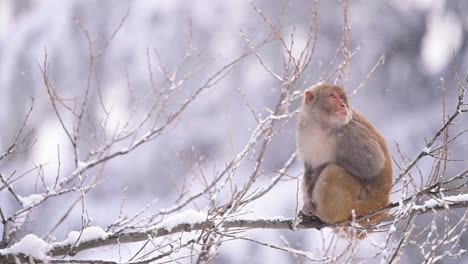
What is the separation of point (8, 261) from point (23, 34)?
1425cm

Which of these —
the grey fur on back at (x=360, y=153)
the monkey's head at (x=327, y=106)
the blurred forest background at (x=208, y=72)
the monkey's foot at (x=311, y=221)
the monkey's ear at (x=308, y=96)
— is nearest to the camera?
the monkey's foot at (x=311, y=221)

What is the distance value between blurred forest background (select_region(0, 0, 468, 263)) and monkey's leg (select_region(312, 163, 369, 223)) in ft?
27.6

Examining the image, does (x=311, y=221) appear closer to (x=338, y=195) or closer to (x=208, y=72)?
(x=338, y=195)

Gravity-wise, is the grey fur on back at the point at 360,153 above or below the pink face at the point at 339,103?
below

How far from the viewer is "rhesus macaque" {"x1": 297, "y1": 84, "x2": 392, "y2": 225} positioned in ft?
11.1

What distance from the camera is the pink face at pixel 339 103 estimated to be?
3533 millimetres

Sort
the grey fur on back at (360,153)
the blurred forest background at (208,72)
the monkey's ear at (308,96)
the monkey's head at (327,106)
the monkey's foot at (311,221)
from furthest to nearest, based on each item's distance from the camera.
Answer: the blurred forest background at (208,72) → the monkey's ear at (308,96) → the monkey's head at (327,106) → the grey fur on back at (360,153) → the monkey's foot at (311,221)

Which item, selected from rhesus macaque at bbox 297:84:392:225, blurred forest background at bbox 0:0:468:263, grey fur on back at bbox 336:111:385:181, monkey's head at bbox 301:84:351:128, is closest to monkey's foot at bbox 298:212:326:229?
rhesus macaque at bbox 297:84:392:225

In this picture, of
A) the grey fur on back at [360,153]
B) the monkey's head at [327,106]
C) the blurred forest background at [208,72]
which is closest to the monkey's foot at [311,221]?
the grey fur on back at [360,153]

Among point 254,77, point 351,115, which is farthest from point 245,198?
point 254,77

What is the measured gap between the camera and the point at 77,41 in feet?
52.4

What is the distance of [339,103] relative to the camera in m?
3.61

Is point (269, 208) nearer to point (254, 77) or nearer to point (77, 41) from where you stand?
point (254, 77)

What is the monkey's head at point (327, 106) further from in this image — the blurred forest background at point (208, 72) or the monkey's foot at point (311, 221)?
the blurred forest background at point (208, 72)
